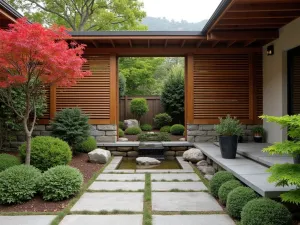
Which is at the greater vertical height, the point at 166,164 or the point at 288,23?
the point at 288,23

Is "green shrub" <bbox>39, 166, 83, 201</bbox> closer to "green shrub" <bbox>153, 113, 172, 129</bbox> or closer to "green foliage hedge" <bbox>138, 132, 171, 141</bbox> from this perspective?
"green foliage hedge" <bbox>138, 132, 171, 141</bbox>

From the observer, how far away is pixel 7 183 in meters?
3.83

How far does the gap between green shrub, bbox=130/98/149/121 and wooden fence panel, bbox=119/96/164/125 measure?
59 centimetres

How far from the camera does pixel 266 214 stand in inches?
109

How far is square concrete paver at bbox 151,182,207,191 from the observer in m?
4.55

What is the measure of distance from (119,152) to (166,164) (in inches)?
62.9

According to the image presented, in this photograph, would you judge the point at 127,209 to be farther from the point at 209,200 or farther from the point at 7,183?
the point at 7,183

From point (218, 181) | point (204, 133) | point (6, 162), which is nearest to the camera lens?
point (218, 181)

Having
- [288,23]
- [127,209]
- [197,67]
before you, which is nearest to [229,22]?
[288,23]

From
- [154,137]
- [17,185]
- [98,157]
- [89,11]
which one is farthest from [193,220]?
[89,11]

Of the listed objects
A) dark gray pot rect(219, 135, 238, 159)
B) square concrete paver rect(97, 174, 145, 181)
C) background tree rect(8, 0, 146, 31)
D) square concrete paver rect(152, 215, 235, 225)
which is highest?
background tree rect(8, 0, 146, 31)

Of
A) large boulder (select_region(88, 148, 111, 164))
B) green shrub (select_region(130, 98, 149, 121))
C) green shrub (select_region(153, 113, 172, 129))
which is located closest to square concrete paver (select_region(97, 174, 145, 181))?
large boulder (select_region(88, 148, 111, 164))

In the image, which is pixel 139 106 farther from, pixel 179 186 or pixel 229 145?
pixel 179 186

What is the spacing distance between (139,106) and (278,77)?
6.78 meters
